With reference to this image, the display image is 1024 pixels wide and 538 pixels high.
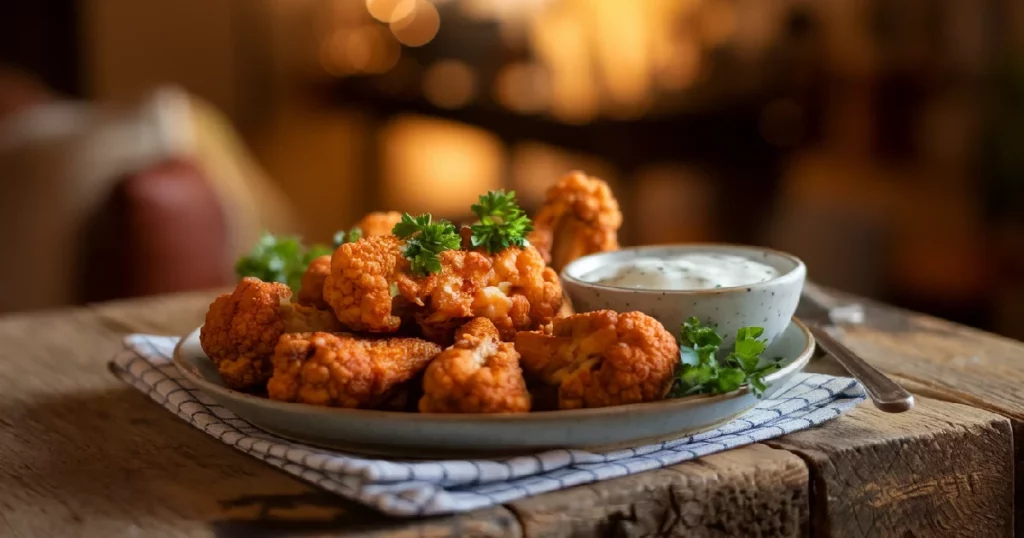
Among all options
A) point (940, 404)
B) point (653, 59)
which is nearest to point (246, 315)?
point (940, 404)

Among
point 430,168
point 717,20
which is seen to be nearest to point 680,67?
point 717,20

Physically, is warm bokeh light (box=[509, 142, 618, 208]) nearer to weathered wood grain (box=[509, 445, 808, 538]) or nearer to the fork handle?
the fork handle

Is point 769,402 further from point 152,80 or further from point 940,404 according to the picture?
point 152,80

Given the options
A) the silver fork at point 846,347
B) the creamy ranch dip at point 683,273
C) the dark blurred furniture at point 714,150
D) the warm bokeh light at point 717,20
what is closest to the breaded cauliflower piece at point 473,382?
the creamy ranch dip at point 683,273

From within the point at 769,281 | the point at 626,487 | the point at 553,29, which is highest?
the point at 553,29

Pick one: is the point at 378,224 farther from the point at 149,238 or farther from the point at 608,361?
the point at 149,238

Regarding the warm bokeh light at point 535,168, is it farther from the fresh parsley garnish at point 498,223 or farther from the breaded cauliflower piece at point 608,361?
the breaded cauliflower piece at point 608,361
